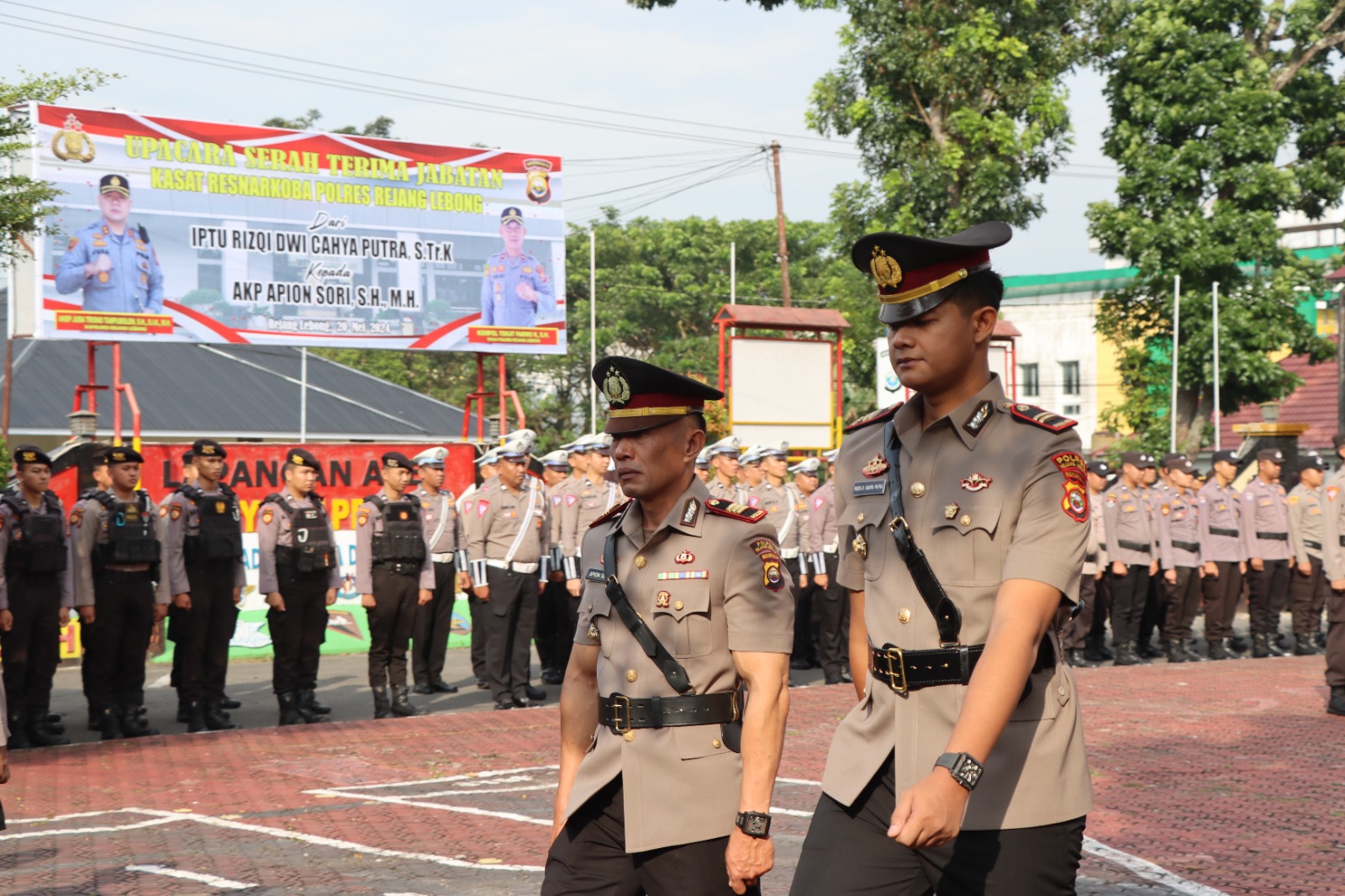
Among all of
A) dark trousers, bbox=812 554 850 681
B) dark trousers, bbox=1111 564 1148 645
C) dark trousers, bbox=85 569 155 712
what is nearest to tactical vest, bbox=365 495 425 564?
dark trousers, bbox=85 569 155 712

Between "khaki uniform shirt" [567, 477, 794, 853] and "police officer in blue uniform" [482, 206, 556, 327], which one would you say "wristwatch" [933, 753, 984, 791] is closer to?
"khaki uniform shirt" [567, 477, 794, 853]

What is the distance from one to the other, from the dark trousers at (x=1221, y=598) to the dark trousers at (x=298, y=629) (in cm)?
1057

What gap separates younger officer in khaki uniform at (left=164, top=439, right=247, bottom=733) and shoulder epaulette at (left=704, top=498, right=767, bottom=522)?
918 centimetres

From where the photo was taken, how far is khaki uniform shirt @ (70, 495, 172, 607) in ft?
38.9

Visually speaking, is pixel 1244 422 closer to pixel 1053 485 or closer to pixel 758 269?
pixel 758 269

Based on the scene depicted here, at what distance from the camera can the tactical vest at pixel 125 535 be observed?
11875 mm

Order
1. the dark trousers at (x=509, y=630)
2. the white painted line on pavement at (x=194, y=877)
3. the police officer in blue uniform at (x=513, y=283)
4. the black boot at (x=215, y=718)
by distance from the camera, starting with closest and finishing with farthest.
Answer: the white painted line on pavement at (x=194, y=877)
the black boot at (x=215, y=718)
the dark trousers at (x=509, y=630)
the police officer in blue uniform at (x=513, y=283)

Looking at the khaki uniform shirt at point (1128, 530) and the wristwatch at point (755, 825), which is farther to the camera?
the khaki uniform shirt at point (1128, 530)

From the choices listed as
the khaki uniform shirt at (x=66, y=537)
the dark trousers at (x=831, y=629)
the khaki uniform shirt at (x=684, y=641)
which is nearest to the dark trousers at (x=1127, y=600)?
the dark trousers at (x=831, y=629)

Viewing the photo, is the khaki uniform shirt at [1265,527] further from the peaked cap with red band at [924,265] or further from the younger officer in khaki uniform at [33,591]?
the peaked cap with red band at [924,265]

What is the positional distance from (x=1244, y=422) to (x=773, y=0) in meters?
34.1

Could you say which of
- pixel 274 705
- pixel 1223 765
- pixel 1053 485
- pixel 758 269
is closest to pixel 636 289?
pixel 758 269

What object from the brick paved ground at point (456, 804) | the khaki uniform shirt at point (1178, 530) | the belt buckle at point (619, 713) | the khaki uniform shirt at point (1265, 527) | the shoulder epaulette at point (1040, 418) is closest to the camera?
the shoulder epaulette at point (1040, 418)

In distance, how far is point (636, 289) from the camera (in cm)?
5203
